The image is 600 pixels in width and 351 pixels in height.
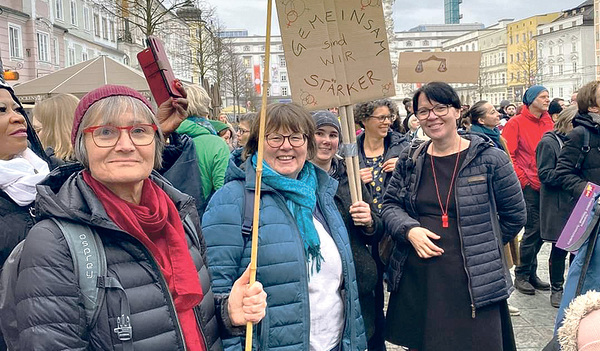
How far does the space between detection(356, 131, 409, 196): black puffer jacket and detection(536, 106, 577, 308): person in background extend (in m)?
1.50

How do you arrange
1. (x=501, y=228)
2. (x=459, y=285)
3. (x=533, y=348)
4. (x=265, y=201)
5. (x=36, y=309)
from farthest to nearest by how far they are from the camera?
→ (x=533, y=348) < (x=501, y=228) < (x=459, y=285) < (x=265, y=201) < (x=36, y=309)

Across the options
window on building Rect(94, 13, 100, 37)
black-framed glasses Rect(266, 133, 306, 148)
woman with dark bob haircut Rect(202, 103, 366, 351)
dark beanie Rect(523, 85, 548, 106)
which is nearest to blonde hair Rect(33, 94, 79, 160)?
woman with dark bob haircut Rect(202, 103, 366, 351)

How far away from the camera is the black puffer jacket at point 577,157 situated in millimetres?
4695

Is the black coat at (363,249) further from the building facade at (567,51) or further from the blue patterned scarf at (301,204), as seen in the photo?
the building facade at (567,51)

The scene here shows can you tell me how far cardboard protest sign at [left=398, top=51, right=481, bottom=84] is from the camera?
4.62 m

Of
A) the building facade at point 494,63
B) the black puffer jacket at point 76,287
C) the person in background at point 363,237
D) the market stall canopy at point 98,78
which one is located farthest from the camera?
the building facade at point 494,63

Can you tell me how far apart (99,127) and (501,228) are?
8.51ft

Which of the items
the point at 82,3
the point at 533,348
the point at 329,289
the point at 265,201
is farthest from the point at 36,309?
the point at 82,3

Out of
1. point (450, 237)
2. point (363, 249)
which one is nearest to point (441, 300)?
point (450, 237)

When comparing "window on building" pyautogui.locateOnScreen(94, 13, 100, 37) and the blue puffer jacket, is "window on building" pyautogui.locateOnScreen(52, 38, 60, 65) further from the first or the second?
the blue puffer jacket

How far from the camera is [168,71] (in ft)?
9.09

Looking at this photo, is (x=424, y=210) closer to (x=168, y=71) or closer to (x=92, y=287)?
(x=168, y=71)

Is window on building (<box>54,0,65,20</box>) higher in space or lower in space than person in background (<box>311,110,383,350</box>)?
higher

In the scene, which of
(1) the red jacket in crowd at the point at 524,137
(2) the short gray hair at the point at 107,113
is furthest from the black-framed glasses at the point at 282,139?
(1) the red jacket in crowd at the point at 524,137
